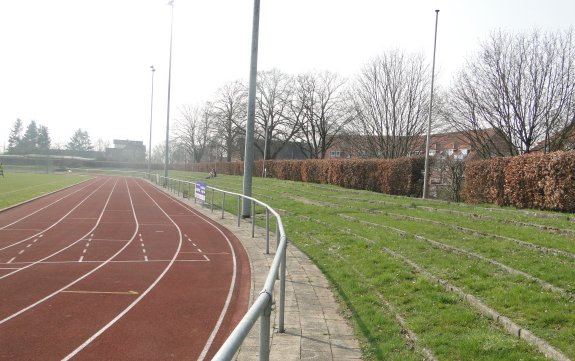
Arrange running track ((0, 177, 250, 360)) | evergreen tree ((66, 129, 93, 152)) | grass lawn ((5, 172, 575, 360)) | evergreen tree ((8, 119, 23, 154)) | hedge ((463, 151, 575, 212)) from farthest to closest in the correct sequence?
evergreen tree ((66, 129, 93, 152)) < evergreen tree ((8, 119, 23, 154)) < hedge ((463, 151, 575, 212)) < running track ((0, 177, 250, 360)) < grass lawn ((5, 172, 575, 360))

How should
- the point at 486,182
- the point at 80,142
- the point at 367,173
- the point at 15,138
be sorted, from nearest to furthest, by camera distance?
the point at 486,182 → the point at 367,173 → the point at 15,138 → the point at 80,142

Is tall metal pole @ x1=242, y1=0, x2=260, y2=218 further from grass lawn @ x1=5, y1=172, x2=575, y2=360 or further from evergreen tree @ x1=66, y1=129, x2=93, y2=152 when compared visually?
evergreen tree @ x1=66, y1=129, x2=93, y2=152

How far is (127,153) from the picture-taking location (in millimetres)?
119562

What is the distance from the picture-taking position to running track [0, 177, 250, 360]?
18.1ft

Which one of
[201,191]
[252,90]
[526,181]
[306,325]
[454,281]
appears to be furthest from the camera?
[201,191]

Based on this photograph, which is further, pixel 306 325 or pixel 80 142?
pixel 80 142

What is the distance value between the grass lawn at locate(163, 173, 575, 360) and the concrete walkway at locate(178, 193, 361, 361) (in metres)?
0.21

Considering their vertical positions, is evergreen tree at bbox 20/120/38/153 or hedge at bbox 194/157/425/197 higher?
evergreen tree at bbox 20/120/38/153

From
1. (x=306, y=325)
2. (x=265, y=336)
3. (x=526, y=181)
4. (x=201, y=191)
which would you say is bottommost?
(x=306, y=325)

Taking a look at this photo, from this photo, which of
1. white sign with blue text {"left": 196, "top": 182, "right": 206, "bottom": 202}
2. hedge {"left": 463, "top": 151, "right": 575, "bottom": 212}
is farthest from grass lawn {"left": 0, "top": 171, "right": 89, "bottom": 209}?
hedge {"left": 463, "top": 151, "right": 575, "bottom": 212}

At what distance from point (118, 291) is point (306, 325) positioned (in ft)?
12.3

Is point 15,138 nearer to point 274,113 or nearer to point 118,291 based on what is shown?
point 274,113

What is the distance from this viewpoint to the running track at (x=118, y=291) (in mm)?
5527

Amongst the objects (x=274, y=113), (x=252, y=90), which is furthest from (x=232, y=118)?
(x=252, y=90)
